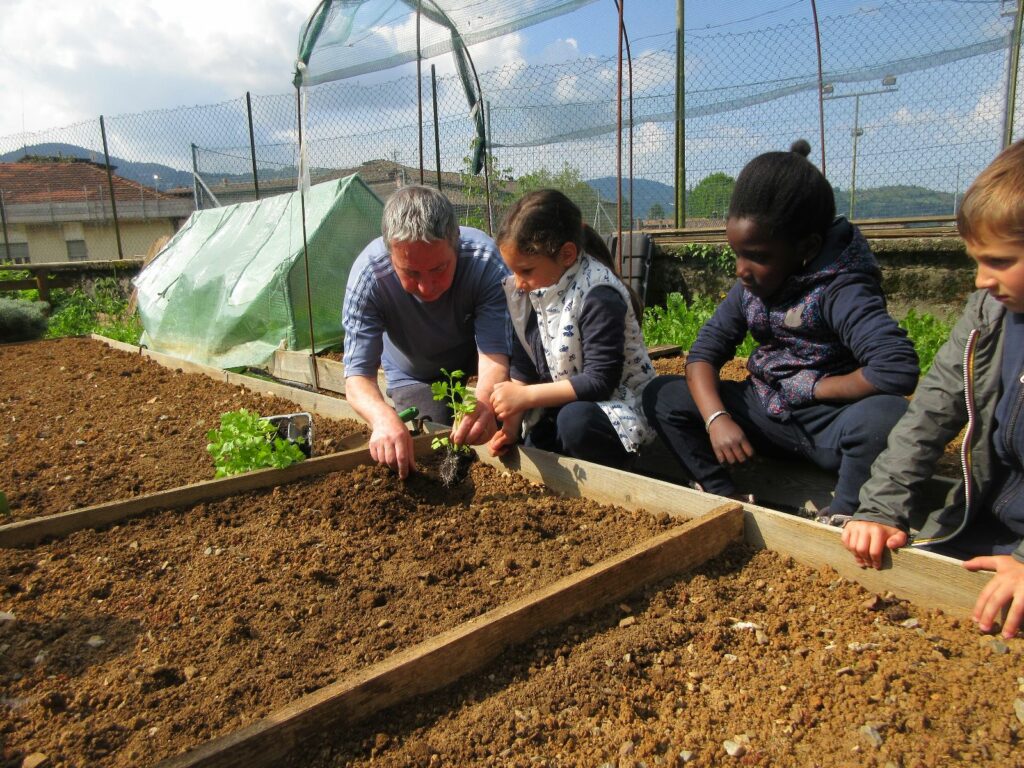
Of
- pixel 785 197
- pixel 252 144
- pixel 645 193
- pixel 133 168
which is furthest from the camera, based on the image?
pixel 133 168

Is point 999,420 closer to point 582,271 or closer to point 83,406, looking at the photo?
point 582,271

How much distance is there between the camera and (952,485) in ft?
7.22

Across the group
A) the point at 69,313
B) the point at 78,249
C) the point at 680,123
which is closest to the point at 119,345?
the point at 69,313

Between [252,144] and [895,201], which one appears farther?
[252,144]

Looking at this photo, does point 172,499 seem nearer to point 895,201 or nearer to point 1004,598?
point 1004,598

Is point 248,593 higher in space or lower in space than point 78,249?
lower

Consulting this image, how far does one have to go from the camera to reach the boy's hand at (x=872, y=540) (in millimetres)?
1751

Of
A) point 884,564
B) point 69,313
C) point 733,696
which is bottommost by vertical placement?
point 733,696

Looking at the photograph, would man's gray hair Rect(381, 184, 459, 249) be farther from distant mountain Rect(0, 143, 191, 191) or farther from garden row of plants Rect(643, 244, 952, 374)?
distant mountain Rect(0, 143, 191, 191)

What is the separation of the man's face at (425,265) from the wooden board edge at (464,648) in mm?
1424

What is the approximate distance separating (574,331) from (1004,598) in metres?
1.59

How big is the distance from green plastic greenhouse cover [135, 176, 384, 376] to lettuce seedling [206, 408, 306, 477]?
3.34 m

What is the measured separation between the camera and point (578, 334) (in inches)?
106

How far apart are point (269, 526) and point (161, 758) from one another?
1.13 metres
